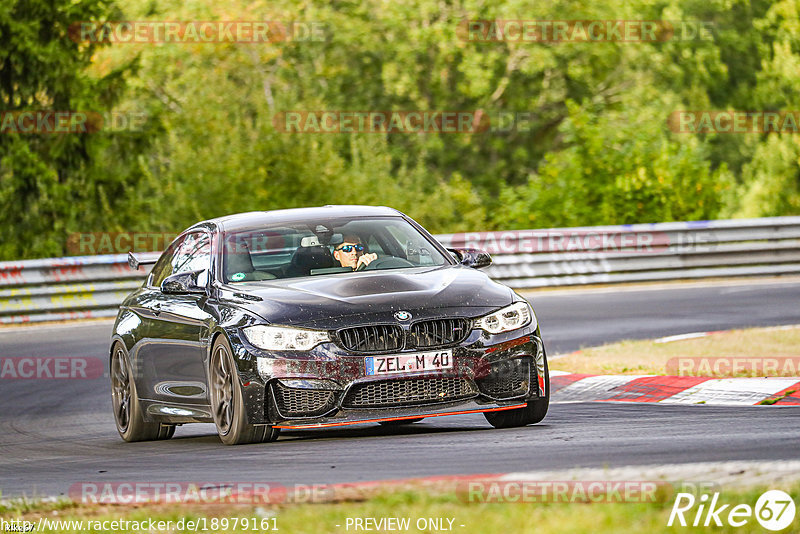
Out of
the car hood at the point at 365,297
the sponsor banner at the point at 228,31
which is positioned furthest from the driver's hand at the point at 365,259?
the sponsor banner at the point at 228,31

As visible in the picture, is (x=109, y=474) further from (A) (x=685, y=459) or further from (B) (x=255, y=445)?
(A) (x=685, y=459)

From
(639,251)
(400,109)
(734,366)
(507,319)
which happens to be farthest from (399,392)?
(400,109)

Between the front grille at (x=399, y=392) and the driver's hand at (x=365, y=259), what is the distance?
141 cm

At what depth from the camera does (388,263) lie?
1045cm

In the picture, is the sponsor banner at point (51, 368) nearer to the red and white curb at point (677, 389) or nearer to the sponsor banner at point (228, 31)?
the red and white curb at point (677, 389)

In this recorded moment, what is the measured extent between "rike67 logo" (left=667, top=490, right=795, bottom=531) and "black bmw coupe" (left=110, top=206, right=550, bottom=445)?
3338mm

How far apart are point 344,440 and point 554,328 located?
8491 mm

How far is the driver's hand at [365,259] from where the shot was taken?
10.4 meters

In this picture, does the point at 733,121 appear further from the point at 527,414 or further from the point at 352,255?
the point at 527,414

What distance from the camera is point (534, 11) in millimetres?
46250

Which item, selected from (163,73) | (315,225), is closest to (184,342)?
(315,225)

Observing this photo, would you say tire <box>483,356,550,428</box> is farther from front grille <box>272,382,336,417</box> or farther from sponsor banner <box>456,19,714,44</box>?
sponsor banner <box>456,19,714,44</box>

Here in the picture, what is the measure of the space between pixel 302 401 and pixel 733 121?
1831 inches

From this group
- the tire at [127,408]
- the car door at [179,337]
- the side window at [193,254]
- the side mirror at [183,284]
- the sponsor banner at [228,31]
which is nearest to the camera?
the car door at [179,337]
